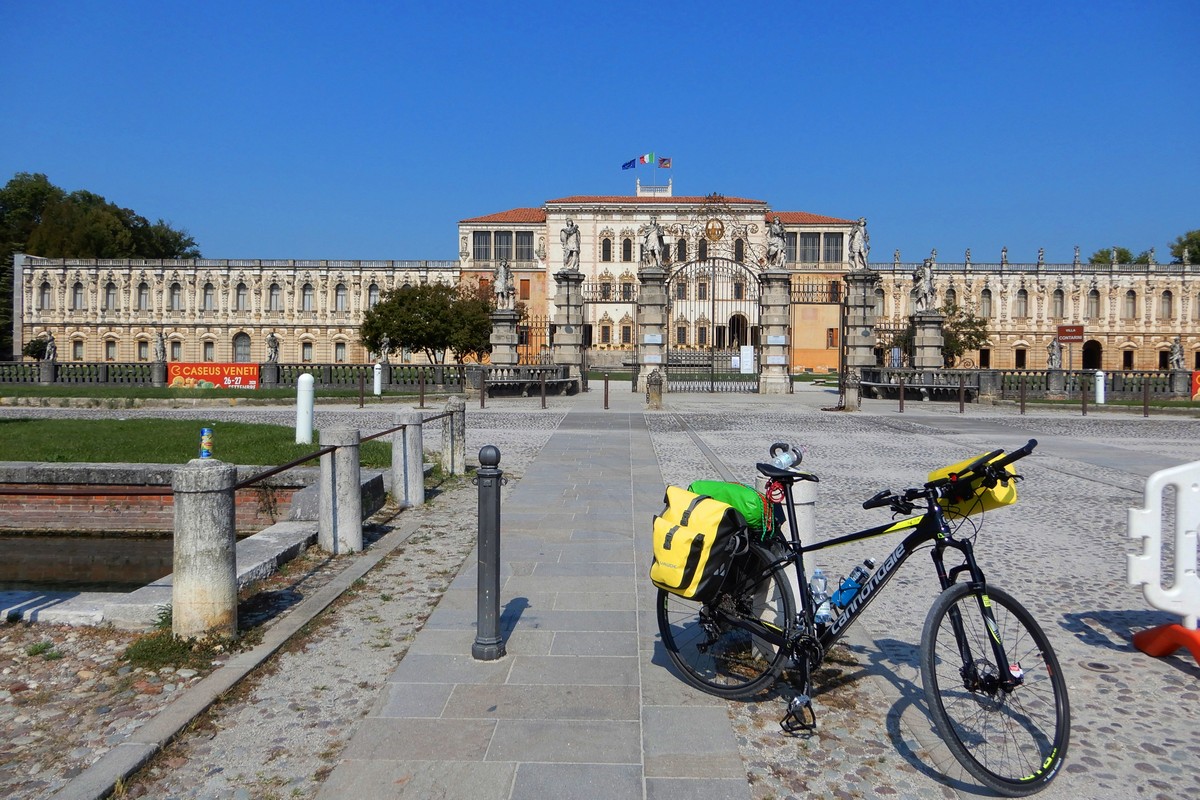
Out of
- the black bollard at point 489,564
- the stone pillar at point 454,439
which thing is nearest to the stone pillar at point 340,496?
the black bollard at point 489,564

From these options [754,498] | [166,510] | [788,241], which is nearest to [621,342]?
[788,241]

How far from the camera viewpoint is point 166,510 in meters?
9.20

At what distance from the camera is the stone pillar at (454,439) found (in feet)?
37.3

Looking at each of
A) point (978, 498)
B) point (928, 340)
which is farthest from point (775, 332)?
point (978, 498)

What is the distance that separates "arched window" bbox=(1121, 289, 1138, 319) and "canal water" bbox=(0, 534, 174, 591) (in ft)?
268

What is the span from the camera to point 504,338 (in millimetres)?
31406

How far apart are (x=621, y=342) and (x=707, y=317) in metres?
7.67

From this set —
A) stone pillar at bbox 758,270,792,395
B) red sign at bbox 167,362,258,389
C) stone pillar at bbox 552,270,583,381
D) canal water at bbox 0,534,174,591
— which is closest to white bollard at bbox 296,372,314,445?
canal water at bbox 0,534,174,591

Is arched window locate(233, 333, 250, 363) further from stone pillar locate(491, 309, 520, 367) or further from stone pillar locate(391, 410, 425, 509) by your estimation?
stone pillar locate(391, 410, 425, 509)

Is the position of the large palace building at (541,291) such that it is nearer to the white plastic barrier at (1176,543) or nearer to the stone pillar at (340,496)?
the stone pillar at (340,496)

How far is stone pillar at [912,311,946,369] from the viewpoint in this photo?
33062mm

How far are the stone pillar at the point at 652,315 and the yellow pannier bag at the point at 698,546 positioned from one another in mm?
28107

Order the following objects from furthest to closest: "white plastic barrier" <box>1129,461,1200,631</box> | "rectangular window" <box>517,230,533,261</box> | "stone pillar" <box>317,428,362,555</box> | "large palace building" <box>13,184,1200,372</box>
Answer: "rectangular window" <box>517,230,533,261</box> → "large palace building" <box>13,184,1200,372</box> → "stone pillar" <box>317,428,362,555</box> → "white plastic barrier" <box>1129,461,1200,631</box>

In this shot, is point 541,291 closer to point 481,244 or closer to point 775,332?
point 481,244
